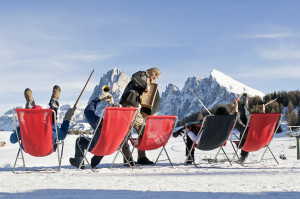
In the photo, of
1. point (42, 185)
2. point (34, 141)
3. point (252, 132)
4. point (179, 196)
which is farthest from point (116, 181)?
point (252, 132)

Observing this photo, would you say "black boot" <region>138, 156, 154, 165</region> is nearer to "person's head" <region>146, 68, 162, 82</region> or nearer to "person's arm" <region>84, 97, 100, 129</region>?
"person's head" <region>146, 68, 162, 82</region>

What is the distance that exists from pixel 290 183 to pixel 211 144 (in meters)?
2.12

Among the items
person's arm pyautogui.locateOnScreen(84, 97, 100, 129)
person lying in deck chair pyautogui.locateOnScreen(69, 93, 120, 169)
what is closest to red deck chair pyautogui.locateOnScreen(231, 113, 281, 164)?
person lying in deck chair pyautogui.locateOnScreen(69, 93, 120, 169)

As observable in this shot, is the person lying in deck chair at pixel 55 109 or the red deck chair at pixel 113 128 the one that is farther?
the person lying in deck chair at pixel 55 109

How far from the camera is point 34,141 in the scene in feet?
14.7

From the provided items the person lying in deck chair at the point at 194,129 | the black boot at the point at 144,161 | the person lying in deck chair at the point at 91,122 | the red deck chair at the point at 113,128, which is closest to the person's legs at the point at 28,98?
the person lying in deck chair at the point at 91,122

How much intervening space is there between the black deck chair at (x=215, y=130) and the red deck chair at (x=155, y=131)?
44 cm

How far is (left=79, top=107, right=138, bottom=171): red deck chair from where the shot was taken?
4.53 metres

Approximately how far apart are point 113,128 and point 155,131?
81cm

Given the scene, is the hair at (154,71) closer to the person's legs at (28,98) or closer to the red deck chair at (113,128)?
the red deck chair at (113,128)

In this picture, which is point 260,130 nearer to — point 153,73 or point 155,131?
point 155,131

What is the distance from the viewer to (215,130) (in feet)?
17.4

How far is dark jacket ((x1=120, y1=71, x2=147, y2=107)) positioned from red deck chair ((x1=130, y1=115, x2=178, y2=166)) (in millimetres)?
508

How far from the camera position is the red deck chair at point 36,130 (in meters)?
4.33
